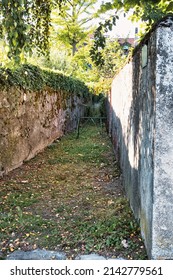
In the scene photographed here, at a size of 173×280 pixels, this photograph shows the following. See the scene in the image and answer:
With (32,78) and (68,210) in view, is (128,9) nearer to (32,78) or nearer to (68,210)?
(68,210)

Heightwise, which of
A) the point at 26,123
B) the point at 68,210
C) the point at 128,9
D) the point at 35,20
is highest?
the point at 128,9

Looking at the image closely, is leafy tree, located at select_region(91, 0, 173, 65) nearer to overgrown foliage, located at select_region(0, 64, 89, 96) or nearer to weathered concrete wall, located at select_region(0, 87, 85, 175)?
overgrown foliage, located at select_region(0, 64, 89, 96)

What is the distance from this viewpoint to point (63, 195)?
3.91 m

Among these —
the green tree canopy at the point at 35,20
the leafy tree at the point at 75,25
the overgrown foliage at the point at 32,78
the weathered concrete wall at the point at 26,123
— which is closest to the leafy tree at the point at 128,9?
the green tree canopy at the point at 35,20

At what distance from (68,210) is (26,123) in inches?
104

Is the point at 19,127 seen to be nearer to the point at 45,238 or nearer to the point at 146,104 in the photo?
the point at 45,238

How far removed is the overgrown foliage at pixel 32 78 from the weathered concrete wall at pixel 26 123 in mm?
124

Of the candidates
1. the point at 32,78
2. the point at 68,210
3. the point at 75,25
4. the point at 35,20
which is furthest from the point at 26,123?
the point at 75,25

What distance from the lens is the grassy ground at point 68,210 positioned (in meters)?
2.55

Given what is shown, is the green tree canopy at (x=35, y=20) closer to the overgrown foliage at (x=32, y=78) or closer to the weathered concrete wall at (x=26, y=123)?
the overgrown foliage at (x=32, y=78)

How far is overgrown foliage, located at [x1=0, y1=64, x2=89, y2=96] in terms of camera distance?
15.4ft

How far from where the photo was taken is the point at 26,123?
5598 millimetres

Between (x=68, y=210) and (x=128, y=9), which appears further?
(x=128, y=9)
